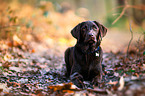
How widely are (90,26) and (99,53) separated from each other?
626mm

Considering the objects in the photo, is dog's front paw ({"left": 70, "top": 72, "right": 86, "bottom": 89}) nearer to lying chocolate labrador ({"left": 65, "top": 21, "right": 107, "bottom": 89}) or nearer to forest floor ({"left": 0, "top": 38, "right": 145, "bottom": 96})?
lying chocolate labrador ({"left": 65, "top": 21, "right": 107, "bottom": 89})

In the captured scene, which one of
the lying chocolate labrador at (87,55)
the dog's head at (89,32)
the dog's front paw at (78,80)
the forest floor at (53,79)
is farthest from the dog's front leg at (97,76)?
the dog's head at (89,32)

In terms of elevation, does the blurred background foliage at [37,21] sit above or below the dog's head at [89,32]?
above

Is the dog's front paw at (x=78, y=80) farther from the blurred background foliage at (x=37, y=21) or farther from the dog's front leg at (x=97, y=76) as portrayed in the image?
the blurred background foliage at (x=37, y=21)

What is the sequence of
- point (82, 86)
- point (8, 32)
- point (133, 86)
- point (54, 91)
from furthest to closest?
point (8, 32) < point (82, 86) < point (54, 91) < point (133, 86)

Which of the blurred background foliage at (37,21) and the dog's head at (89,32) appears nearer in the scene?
the dog's head at (89,32)

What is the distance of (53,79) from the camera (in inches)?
170

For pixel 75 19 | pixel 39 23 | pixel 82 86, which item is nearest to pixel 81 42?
pixel 82 86

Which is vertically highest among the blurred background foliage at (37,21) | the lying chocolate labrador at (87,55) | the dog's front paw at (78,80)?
the blurred background foliage at (37,21)

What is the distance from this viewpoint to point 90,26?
12.6 feet

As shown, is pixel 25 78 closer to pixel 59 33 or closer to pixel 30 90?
pixel 30 90

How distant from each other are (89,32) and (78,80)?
100 cm

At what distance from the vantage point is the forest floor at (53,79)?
9.64 feet

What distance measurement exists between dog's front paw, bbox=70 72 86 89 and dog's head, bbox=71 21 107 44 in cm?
73
